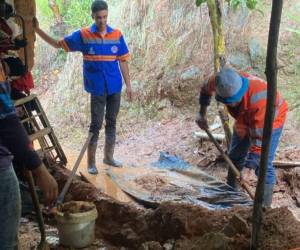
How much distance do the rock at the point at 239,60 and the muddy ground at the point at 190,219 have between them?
171 centimetres

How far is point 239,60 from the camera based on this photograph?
7988 millimetres

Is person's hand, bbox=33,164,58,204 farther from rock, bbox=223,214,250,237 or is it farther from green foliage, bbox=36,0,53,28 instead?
green foliage, bbox=36,0,53,28

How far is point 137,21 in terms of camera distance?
944 cm

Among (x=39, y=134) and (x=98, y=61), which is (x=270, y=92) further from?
(x=98, y=61)

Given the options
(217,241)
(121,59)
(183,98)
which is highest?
(121,59)

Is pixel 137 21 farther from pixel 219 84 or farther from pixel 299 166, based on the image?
pixel 219 84

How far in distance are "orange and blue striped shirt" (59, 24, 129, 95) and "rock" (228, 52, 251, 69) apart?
2874mm

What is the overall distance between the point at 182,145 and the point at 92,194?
123 inches

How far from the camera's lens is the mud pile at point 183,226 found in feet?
9.30

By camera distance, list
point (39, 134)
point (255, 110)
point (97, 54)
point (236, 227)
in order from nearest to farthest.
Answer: point (236, 227) < point (255, 110) < point (39, 134) < point (97, 54)

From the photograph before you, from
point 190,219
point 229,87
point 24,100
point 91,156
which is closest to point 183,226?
point 190,219

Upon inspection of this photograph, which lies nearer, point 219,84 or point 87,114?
point 219,84

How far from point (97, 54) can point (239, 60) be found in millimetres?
3214

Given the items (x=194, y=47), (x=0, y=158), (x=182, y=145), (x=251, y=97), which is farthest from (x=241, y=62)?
(x=0, y=158)
